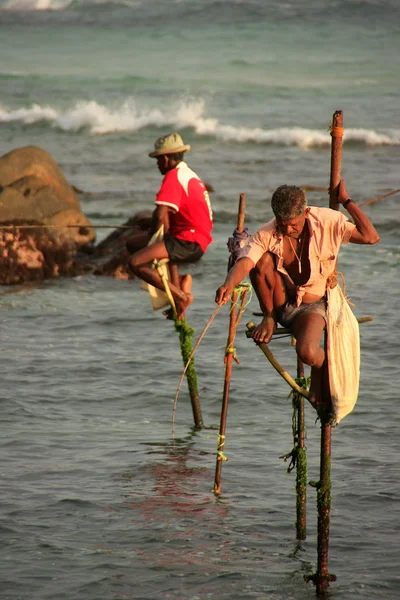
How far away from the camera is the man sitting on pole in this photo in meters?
5.63

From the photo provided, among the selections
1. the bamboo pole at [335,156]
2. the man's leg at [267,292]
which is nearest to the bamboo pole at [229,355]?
the man's leg at [267,292]

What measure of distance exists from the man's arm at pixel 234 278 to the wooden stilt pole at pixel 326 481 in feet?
1.95

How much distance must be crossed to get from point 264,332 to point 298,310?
22 cm

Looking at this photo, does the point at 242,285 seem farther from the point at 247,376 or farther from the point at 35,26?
the point at 35,26

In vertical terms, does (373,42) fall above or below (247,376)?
above

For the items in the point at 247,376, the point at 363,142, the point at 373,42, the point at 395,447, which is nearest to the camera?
the point at 395,447

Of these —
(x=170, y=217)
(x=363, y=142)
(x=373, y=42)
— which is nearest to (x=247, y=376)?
(x=170, y=217)

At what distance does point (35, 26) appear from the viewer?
56.4m

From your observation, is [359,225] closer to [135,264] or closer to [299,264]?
[299,264]

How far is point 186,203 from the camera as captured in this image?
8.68 meters

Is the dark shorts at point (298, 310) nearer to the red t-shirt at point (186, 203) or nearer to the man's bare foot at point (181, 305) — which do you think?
the red t-shirt at point (186, 203)

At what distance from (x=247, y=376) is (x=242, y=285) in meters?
3.36

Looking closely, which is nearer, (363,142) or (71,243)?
(71,243)

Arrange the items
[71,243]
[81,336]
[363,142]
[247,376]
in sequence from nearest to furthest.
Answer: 1. [247,376]
2. [81,336]
3. [71,243]
4. [363,142]
